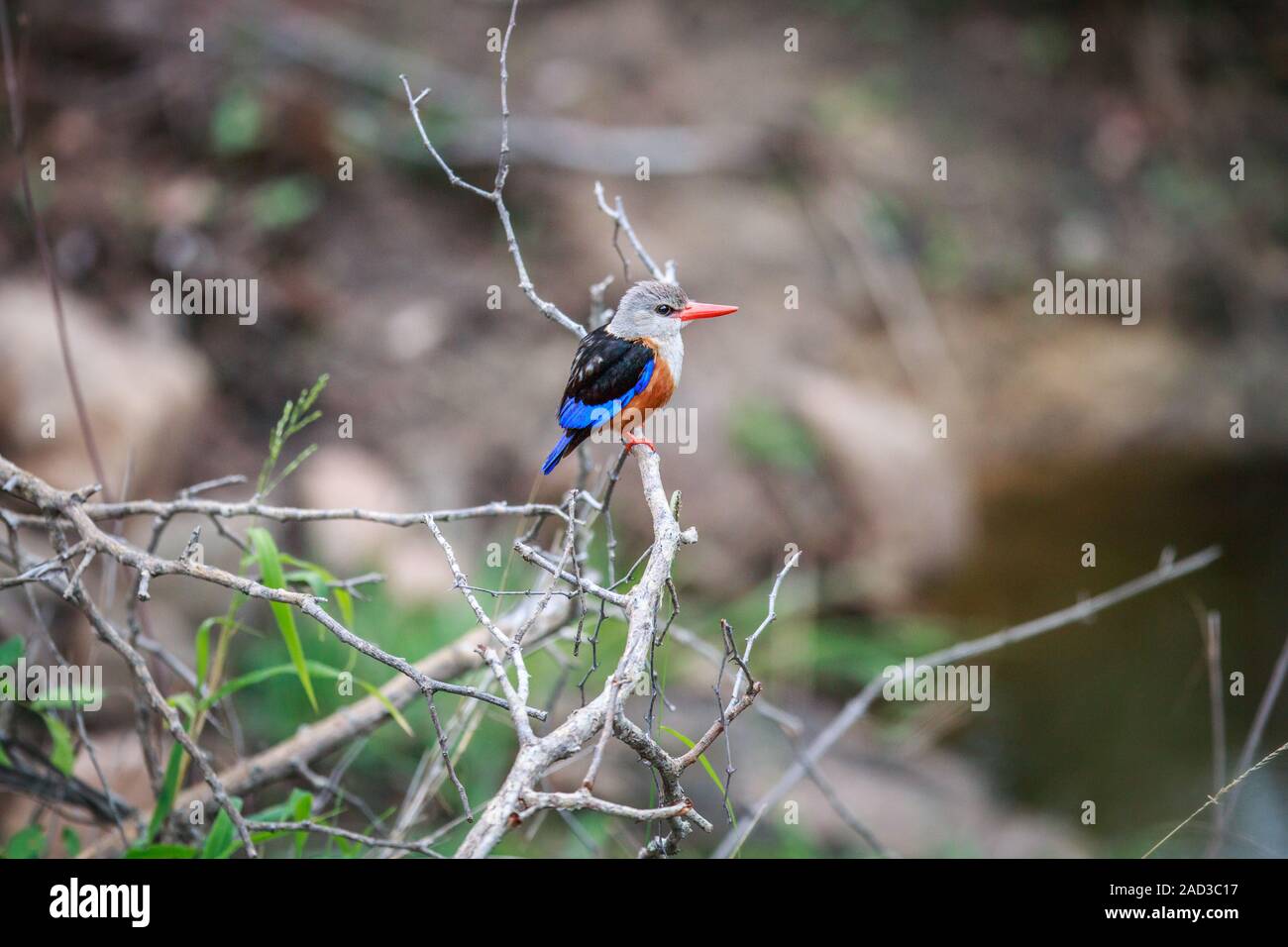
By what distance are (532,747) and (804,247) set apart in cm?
711

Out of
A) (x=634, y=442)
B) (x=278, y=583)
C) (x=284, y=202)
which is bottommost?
(x=278, y=583)

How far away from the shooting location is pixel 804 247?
8.27m

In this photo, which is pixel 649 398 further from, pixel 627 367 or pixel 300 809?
pixel 300 809

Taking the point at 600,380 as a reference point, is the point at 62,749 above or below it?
below

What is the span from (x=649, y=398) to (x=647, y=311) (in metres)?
0.27

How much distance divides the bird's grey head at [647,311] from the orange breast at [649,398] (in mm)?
56

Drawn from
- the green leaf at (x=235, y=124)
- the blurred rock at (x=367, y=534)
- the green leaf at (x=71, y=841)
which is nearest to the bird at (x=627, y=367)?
the green leaf at (x=71, y=841)

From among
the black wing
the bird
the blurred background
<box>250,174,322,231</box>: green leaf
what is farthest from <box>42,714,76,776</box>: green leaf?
<box>250,174,322,231</box>: green leaf

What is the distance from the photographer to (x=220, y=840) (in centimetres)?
252

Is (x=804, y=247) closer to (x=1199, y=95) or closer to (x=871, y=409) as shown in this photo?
(x=871, y=409)

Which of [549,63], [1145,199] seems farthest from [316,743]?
[1145,199]

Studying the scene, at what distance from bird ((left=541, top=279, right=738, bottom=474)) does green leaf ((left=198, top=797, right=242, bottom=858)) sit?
115 centimetres

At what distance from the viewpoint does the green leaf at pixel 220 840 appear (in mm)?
2498

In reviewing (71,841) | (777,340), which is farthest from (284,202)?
(71,841)
